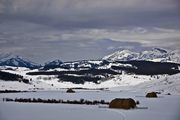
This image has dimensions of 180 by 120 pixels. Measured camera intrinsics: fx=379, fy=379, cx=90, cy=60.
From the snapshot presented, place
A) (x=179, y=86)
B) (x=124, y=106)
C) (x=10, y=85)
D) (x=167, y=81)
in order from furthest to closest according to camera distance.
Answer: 1. (x=10, y=85)
2. (x=167, y=81)
3. (x=179, y=86)
4. (x=124, y=106)

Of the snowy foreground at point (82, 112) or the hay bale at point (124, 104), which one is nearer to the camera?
the snowy foreground at point (82, 112)

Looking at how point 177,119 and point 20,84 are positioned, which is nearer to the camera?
point 177,119

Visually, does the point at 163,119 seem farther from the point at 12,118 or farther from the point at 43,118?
the point at 12,118

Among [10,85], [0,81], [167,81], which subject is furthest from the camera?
[0,81]

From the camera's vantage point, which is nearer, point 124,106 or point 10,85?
point 124,106

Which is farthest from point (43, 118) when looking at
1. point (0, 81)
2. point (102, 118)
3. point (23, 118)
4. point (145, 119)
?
point (0, 81)

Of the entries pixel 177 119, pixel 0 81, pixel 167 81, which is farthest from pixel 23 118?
pixel 0 81

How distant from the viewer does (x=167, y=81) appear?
125062 millimetres

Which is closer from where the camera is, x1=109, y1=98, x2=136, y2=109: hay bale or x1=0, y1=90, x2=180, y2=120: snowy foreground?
x1=0, y1=90, x2=180, y2=120: snowy foreground

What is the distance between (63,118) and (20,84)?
142 metres

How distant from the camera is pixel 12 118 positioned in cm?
2234

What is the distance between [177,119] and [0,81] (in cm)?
15069

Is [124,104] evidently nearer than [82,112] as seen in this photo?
No

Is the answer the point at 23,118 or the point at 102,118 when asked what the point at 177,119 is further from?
the point at 23,118
